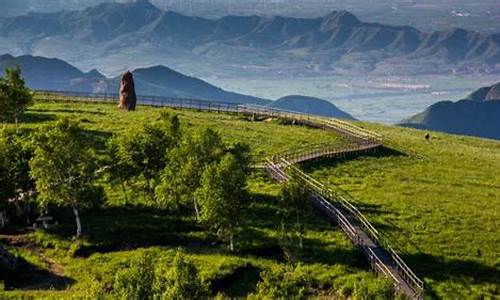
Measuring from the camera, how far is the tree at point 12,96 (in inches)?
3130

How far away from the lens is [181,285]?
37531 millimetres

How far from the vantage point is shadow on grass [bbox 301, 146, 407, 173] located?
7940 cm

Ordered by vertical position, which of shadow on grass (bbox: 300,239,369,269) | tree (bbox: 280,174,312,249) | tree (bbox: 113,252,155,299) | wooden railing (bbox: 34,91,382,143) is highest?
wooden railing (bbox: 34,91,382,143)

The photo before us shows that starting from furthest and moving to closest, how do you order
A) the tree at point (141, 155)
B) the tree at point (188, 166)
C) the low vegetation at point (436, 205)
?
the tree at point (141, 155) → the tree at point (188, 166) → the low vegetation at point (436, 205)

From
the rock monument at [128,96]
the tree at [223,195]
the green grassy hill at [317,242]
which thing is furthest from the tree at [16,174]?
the rock monument at [128,96]

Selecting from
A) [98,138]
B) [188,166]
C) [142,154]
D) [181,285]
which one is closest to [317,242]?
[188,166]

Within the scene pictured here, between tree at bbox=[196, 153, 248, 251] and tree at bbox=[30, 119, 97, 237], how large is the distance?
11.4 m

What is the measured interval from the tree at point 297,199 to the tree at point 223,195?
11.8ft

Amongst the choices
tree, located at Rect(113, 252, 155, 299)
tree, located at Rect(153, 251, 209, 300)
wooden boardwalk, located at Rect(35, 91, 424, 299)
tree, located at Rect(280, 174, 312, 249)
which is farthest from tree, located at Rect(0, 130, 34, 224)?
tree, located at Rect(153, 251, 209, 300)

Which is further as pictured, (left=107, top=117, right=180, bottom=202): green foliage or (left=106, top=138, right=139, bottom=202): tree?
(left=106, top=138, right=139, bottom=202): tree

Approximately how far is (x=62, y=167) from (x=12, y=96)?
25.8 metres

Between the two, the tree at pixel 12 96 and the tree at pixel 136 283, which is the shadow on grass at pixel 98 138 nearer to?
the tree at pixel 12 96

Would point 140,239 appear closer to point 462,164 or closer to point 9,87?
point 9,87

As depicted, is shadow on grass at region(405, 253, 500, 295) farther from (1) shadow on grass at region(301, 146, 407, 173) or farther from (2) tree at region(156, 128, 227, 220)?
(1) shadow on grass at region(301, 146, 407, 173)
